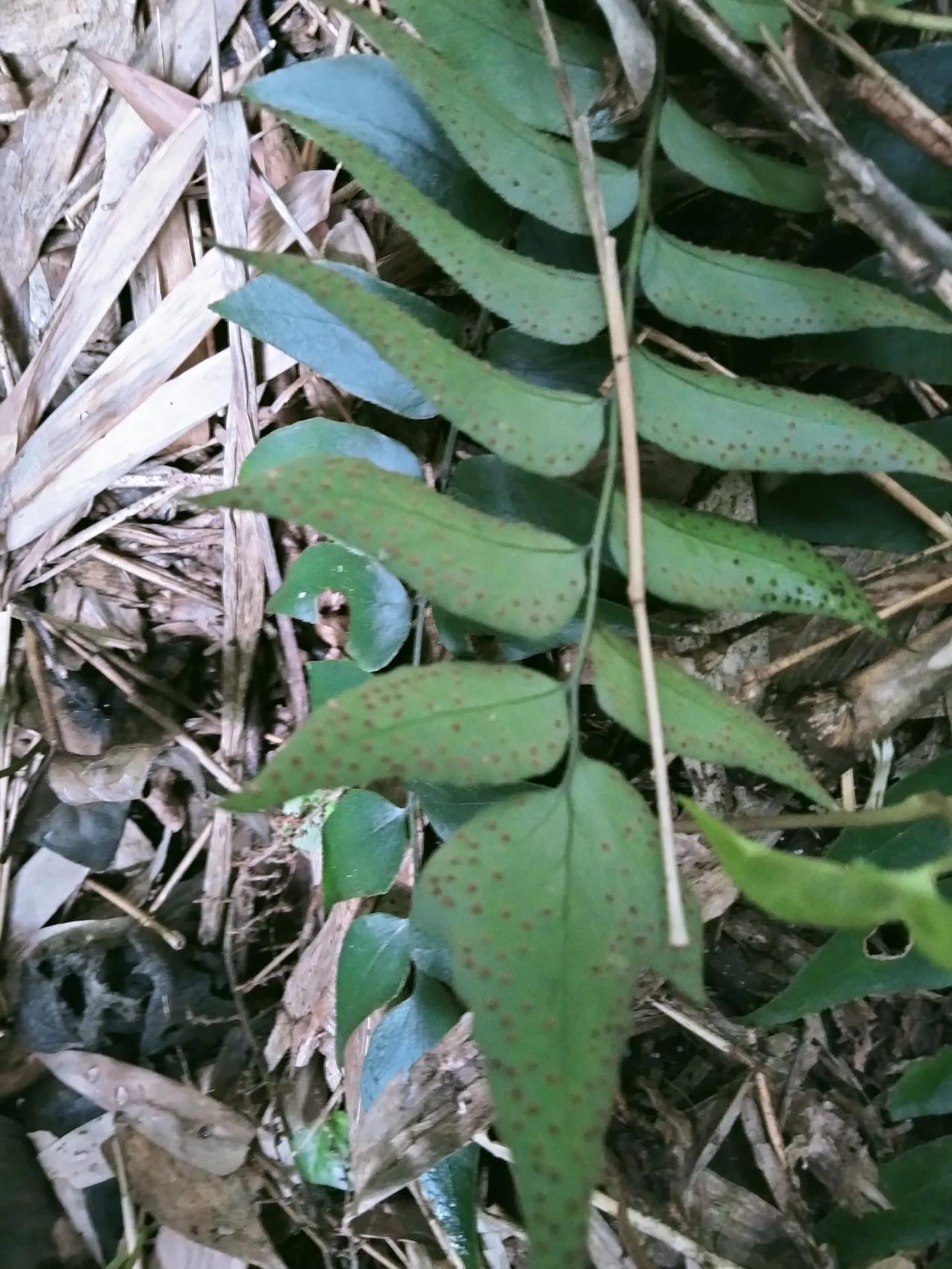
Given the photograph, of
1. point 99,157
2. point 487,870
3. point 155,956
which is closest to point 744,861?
point 487,870

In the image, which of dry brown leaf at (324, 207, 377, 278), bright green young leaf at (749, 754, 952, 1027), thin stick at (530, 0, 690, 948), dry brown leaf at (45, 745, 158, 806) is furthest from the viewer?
dry brown leaf at (45, 745, 158, 806)

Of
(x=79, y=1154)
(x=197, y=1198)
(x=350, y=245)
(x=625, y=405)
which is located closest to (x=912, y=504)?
(x=625, y=405)

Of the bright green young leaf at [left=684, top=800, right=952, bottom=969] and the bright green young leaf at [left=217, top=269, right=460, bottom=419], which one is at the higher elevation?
the bright green young leaf at [left=217, top=269, right=460, bottom=419]

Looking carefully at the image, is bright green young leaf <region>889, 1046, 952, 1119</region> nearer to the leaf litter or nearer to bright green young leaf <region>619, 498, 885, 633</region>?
the leaf litter

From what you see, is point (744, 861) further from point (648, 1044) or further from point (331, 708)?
point (648, 1044)

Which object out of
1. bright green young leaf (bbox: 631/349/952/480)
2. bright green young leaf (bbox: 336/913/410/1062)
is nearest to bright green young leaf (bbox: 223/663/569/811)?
bright green young leaf (bbox: 631/349/952/480)

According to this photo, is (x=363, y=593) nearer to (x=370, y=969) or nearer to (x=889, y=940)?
A: (x=370, y=969)

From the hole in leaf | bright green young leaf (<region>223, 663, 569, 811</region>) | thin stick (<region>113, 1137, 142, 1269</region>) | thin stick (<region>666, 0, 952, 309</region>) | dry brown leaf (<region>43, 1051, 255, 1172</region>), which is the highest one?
thin stick (<region>666, 0, 952, 309</region>)

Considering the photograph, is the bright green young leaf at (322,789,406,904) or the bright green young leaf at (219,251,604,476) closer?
the bright green young leaf at (219,251,604,476)
